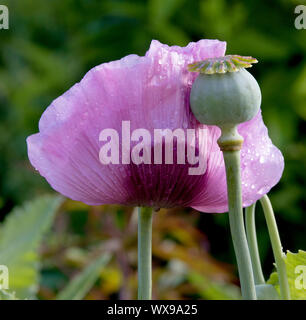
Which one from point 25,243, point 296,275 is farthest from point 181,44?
point 296,275

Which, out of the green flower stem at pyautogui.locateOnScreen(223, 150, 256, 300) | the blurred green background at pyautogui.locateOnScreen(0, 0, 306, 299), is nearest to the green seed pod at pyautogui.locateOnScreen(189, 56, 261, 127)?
the green flower stem at pyautogui.locateOnScreen(223, 150, 256, 300)

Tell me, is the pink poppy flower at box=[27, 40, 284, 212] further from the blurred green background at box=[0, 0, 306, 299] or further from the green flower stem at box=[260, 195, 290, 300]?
the blurred green background at box=[0, 0, 306, 299]

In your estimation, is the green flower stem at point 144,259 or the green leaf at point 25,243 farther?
the green leaf at point 25,243

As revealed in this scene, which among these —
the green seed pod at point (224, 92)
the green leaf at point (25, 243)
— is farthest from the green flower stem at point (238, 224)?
the green leaf at point (25, 243)

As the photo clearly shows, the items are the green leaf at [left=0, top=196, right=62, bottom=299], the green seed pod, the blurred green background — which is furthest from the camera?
the blurred green background

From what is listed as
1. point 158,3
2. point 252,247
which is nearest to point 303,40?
point 158,3

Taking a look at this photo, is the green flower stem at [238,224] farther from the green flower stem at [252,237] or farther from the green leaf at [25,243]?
the green leaf at [25,243]

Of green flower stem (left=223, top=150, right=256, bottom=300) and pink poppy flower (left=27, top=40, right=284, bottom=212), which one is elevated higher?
pink poppy flower (left=27, top=40, right=284, bottom=212)
